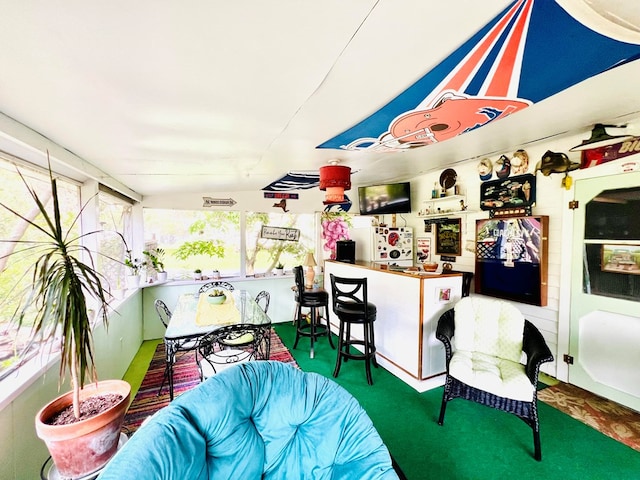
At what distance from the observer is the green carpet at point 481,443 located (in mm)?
1802

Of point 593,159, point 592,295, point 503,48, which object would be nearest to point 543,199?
point 593,159

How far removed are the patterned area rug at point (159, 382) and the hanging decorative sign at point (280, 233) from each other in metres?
1.81

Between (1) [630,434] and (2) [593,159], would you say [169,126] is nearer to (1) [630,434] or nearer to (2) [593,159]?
(2) [593,159]

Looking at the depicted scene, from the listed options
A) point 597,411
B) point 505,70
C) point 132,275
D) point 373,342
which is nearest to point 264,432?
point 373,342

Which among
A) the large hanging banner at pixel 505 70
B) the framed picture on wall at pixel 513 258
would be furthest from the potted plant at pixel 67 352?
the framed picture on wall at pixel 513 258

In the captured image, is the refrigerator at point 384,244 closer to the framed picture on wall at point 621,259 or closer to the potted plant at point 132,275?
the framed picture on wall at point 621,259

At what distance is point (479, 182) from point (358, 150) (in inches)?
77.3

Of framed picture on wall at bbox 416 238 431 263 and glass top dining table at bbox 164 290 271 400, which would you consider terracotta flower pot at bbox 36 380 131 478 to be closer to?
glass top dining table at bbox 164 290 271 400

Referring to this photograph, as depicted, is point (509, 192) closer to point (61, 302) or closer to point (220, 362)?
point (220, 362)

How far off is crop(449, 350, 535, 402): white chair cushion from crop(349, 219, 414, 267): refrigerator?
191 cm

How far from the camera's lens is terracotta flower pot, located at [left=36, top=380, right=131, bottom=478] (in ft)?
4.06

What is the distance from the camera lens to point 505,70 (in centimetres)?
126

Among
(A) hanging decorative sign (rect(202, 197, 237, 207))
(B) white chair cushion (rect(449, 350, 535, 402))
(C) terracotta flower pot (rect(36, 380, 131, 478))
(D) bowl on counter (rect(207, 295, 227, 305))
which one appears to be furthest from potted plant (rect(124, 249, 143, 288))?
(B) white chair cushion (rect(449, 350, 535, 402))

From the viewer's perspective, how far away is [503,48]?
1.10 metres
